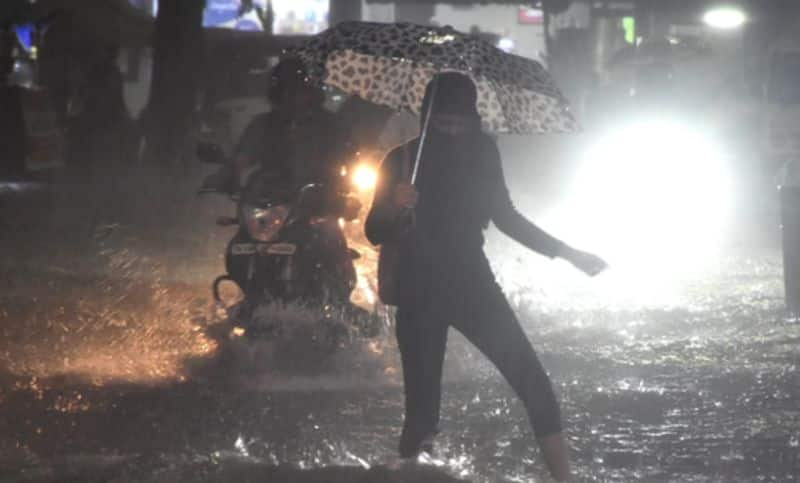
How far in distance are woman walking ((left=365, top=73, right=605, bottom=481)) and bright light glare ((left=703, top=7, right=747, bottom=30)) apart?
31555 millimetres

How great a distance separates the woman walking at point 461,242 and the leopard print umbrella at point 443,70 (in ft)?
2.77

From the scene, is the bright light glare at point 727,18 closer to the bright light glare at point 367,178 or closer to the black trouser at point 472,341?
the bright light glare at point 367,178

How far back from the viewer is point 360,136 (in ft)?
44.1

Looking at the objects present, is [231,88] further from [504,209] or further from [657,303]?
[504,209]

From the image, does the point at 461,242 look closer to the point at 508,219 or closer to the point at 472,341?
the point at 508,219

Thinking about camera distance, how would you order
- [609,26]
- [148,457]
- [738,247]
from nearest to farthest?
[148,457] < [738,247] < [609,26]

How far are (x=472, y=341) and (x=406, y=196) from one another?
0.69m

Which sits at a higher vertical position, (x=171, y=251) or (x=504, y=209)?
(x=504, y=209)

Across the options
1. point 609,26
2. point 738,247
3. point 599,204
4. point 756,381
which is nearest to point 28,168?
point 599,204

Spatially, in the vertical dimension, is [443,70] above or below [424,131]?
above

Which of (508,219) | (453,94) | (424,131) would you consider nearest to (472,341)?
(508,219)

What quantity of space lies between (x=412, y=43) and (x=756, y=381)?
3.21 meters

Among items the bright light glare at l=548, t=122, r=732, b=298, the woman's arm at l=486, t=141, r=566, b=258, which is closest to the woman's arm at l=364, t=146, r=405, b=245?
the woman's arm at l=486, t=141, r=566, b=258

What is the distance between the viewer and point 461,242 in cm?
639
